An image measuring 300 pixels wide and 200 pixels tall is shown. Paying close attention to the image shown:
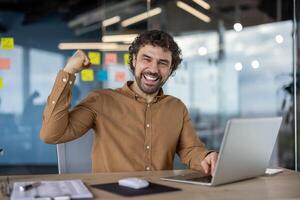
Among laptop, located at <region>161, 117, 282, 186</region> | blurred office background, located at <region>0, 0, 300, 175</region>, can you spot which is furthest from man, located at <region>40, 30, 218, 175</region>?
blurred office background, located at <region>0, 0, 300, 175</region>

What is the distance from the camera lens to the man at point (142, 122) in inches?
85.2

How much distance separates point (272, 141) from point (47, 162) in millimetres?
3855

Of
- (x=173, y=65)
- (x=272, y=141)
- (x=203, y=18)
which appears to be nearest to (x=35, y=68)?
(x=203, y=18)

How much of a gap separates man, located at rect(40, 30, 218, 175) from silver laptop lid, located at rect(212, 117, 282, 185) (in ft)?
1.11

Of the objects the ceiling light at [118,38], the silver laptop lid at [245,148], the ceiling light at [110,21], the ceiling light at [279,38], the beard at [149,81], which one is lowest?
the silver laptop lid at [245,148]

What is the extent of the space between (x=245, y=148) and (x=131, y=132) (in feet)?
2.26

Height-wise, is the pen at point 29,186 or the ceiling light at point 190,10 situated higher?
the ceiling light at point 190,10

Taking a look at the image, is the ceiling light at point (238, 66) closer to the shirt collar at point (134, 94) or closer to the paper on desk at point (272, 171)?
the shirt collar at point (134, 94)

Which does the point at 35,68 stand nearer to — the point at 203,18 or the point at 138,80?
the point at 203,18

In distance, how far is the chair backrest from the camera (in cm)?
222

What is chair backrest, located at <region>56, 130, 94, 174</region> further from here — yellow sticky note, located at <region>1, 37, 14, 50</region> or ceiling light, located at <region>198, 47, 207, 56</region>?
ceiling light, located at <region>198, 47, 207, 56</region>

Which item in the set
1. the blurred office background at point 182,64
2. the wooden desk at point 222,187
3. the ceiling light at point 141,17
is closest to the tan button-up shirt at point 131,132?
the wooden desk at point 222,187

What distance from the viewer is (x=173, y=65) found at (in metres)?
2.34

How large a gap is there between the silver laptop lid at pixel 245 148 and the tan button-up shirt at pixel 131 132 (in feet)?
1.16
